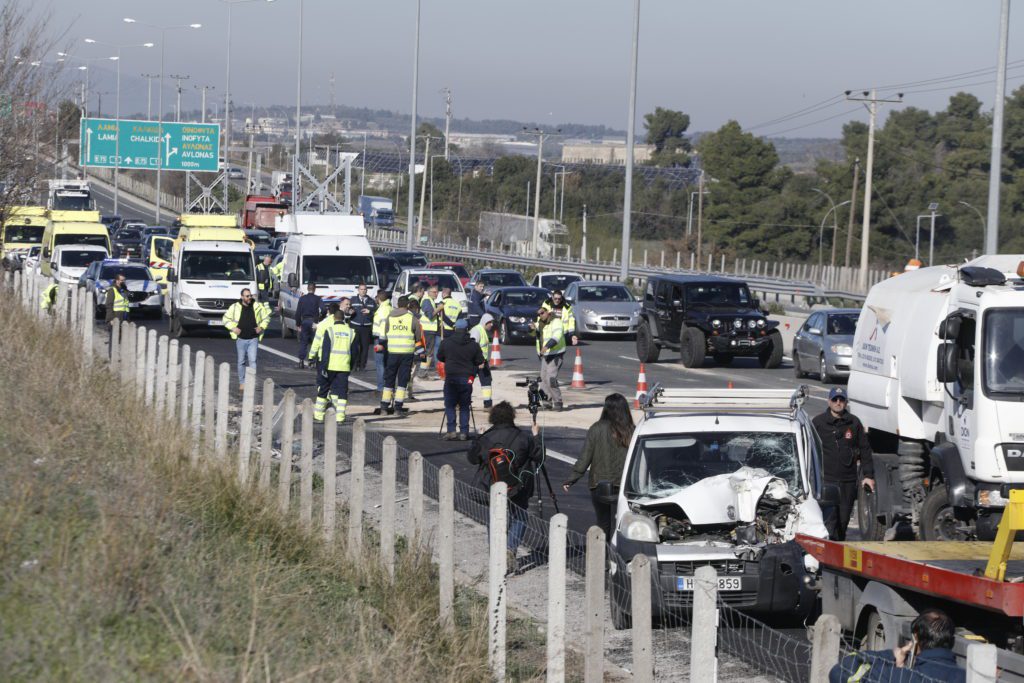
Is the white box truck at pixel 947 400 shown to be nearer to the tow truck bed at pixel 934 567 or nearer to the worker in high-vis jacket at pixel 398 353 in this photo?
the tow truck bed at pixel 934 567

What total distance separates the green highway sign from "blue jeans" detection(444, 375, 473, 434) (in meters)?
50.6

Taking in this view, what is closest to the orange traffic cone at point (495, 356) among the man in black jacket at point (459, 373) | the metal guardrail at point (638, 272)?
the man in black jacket at point (459, 373)

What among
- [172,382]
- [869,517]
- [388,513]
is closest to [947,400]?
[869,517]

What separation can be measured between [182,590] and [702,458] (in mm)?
4948

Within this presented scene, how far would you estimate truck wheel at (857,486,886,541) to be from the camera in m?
14.2

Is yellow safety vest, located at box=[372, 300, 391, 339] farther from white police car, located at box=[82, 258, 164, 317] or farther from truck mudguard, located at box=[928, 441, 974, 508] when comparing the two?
white police car, located at box=[82, 258, 164, 317]

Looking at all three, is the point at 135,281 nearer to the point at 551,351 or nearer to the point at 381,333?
the point at 381,333

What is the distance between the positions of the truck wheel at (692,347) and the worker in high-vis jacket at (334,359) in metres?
12.4

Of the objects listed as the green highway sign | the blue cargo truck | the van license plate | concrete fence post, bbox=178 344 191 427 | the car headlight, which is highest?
the green highway sign

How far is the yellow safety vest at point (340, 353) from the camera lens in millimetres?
20094

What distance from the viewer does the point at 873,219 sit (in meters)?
96.6

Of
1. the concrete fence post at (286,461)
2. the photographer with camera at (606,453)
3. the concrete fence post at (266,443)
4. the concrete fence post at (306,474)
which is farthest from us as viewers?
the photographer with camera at (606,453)

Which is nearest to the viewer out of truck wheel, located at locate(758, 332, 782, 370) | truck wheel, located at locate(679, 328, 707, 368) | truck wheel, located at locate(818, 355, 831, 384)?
truck wheel, located at locate(818, 355, 831, 384)

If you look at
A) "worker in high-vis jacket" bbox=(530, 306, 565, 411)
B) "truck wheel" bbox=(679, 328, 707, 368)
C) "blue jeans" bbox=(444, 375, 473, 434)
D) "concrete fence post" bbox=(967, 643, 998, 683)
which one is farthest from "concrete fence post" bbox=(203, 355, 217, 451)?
"truck wheel" bbox=(679, 328, 707, 368)
